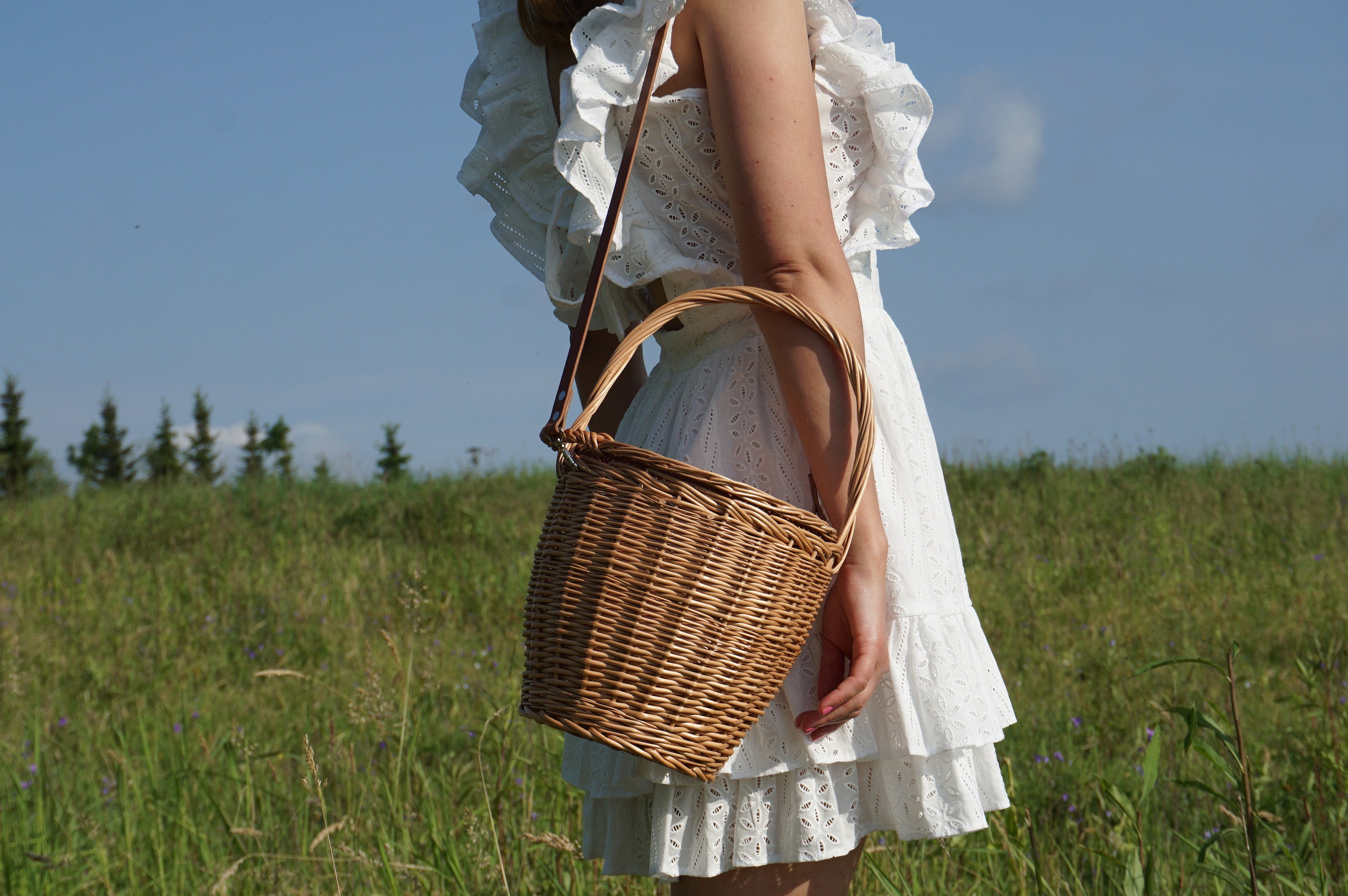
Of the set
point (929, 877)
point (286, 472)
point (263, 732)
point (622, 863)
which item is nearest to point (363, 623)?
point (263, 732)

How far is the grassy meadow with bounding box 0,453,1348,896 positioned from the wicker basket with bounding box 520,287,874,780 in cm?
48

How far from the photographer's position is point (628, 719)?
0.96 m

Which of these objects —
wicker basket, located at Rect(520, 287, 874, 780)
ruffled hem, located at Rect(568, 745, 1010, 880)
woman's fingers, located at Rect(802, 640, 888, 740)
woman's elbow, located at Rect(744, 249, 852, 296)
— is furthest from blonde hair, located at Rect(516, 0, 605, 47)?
ruffled hem, located at Rect(568, 745, 1010, 880)

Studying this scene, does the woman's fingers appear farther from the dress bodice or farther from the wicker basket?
the dress bodice

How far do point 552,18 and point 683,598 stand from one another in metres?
0.85

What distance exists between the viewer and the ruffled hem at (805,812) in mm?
1056

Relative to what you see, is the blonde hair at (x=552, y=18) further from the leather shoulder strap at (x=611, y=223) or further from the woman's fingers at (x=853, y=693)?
the woman's fingers at (x=853, y=693)

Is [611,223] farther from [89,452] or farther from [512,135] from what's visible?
[89,452]

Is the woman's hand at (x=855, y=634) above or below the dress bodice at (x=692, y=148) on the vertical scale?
below

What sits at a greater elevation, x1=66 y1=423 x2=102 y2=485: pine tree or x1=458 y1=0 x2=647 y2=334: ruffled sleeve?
x1=66 y1=423 x2=102 y2=485: pine tree

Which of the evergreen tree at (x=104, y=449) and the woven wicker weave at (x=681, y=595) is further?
the evergreen tree at (x=104, y=449)

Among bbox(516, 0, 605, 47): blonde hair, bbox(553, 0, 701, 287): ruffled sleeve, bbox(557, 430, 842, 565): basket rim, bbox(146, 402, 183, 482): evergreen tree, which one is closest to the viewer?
bbox(557, 430, 842, 565): basket rim

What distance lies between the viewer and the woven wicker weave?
96cm

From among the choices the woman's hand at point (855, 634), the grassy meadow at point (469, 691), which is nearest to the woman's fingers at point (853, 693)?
the woman's hand at point (855, 634)
